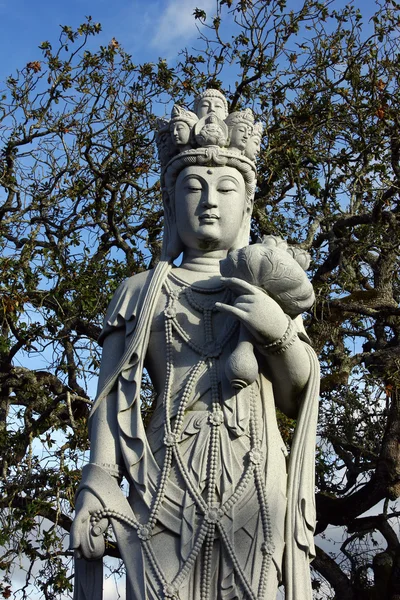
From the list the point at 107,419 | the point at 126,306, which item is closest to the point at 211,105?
the point at 126,306

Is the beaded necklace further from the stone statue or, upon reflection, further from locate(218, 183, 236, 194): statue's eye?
locate(218, 183, 236, 194): statue's eye

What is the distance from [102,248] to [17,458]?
9.02 feet

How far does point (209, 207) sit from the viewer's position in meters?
5.74

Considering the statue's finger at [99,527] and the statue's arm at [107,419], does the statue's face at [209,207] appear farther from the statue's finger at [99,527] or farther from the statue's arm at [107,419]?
the statue's finger at [99,527]

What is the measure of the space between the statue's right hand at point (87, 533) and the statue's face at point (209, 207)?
162 centimetres

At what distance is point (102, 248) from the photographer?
12.2 meters

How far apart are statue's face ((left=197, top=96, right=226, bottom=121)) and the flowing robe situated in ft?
4.78

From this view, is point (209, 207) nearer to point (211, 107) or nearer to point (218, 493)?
point (211, 107)

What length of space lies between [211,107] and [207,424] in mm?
1936

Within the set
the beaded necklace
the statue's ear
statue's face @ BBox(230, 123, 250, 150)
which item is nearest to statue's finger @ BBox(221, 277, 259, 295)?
the beaded necklace

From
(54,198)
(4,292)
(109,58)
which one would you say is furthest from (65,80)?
(4,292)

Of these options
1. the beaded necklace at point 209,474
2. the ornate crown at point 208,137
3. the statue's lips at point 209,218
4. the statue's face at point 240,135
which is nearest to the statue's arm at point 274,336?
the beaded necklace at point 209,474

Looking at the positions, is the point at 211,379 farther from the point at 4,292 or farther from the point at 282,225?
the point at 282,225

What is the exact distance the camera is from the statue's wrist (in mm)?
5172
